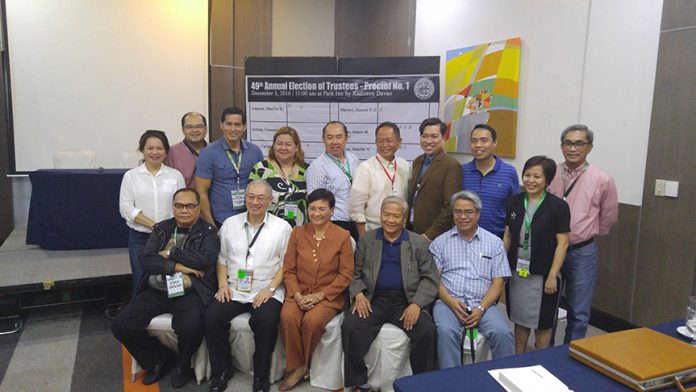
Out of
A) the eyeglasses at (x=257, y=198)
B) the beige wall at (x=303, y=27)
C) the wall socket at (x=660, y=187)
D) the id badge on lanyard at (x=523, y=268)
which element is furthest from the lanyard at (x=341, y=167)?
the beige wall at (x=303, y=27)

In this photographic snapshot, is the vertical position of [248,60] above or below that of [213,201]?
above

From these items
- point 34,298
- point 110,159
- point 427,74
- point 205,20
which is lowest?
Result: point 34,298

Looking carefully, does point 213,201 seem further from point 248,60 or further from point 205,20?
point 205,20

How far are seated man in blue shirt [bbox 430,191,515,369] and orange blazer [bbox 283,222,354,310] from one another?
55 centimetres

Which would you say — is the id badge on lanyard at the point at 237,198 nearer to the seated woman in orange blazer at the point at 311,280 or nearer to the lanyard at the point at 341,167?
the seated woman in orange blazer at the point at 311,280

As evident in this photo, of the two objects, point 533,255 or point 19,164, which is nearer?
point 533,255

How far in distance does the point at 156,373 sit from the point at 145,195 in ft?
3.64

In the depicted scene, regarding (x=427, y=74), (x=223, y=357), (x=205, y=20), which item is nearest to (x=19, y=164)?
(x=205, y=20)

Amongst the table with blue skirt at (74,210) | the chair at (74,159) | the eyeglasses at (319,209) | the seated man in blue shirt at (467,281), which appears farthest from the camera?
the chair at (74,159)

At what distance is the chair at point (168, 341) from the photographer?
2658mm

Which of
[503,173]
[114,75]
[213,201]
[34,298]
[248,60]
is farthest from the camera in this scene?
[114,75]

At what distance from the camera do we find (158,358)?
8.98 ft

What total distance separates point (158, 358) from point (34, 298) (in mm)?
1797

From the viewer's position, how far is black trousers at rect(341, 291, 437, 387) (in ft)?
8.14
